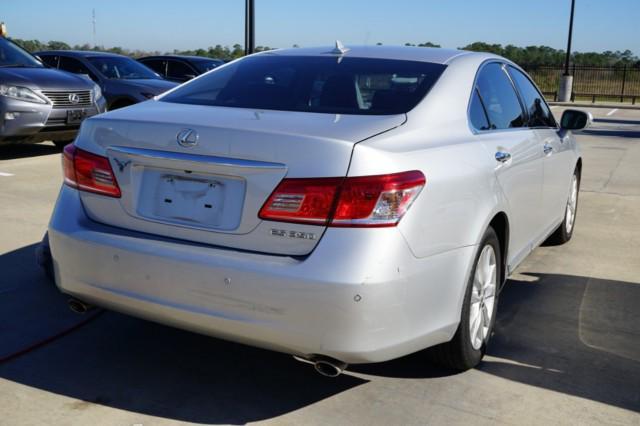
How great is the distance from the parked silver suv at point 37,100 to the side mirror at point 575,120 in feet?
22.4

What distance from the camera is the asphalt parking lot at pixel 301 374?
3125mm

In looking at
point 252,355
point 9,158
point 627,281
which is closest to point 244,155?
point 252,355

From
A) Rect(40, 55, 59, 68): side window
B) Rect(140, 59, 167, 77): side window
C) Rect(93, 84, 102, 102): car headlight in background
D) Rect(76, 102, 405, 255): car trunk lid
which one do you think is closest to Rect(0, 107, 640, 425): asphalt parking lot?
Rect(76, 102, 405, 255): car trunk lid

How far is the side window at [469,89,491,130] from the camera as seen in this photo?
12.3ft

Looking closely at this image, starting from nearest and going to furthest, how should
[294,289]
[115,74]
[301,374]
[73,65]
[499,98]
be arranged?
[294,289] < [301,374] < [499,98] < [115,74] < [73,65]

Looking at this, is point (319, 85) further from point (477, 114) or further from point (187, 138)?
point (187, 138)

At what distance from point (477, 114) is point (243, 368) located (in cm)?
177

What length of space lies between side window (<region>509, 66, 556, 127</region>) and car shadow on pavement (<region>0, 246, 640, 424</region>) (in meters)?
1.35

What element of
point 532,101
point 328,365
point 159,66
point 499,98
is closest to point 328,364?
point 328,365

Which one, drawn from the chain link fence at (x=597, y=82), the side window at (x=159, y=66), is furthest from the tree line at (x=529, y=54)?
the side window at (x=159, y=66)

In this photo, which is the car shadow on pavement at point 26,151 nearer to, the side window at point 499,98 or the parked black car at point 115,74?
the parked black car at point 115,74

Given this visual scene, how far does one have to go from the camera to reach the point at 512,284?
16.5ft

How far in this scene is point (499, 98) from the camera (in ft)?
14.1

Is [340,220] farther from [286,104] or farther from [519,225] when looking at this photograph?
[519,225]
